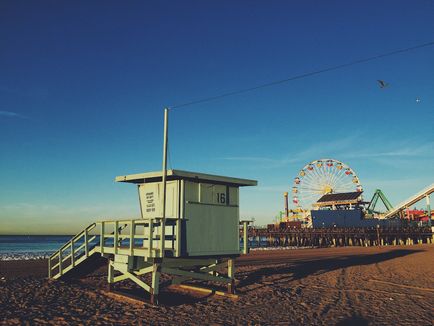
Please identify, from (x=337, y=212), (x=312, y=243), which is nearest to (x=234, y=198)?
(x=312, y=243)

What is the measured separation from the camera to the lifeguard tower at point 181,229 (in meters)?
11.2

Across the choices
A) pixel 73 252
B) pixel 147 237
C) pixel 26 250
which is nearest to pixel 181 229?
pixel 147 237

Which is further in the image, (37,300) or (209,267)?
(209,267)

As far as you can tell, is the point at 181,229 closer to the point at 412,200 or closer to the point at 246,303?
the point at 246,303

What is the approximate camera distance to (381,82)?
14.0 meters

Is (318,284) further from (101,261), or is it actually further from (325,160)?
(325,160)

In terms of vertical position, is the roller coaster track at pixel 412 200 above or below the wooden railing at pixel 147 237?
above

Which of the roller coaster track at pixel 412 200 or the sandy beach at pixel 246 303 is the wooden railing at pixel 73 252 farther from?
the roller coaster track at pixel 412 200

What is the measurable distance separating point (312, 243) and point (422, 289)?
40.2 meters

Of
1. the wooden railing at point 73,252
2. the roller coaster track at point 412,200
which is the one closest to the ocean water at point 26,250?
the wooden railing at point 73,252

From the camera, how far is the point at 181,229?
11.4 m

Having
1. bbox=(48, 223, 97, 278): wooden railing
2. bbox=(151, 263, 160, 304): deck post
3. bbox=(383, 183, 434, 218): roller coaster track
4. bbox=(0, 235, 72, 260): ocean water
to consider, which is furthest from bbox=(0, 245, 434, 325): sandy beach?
bbox=(383, 183, 434, 218): roller coaster track

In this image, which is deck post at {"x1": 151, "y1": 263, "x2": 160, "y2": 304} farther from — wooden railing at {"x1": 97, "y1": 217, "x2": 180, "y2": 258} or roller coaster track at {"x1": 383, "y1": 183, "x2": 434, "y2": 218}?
roller coaster track at {"x1": 383, "y1": 183, "x2": 434, "y2": 218}

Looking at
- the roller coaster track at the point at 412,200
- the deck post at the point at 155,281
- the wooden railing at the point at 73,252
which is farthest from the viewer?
the roller coaster track at the point at 412,200
